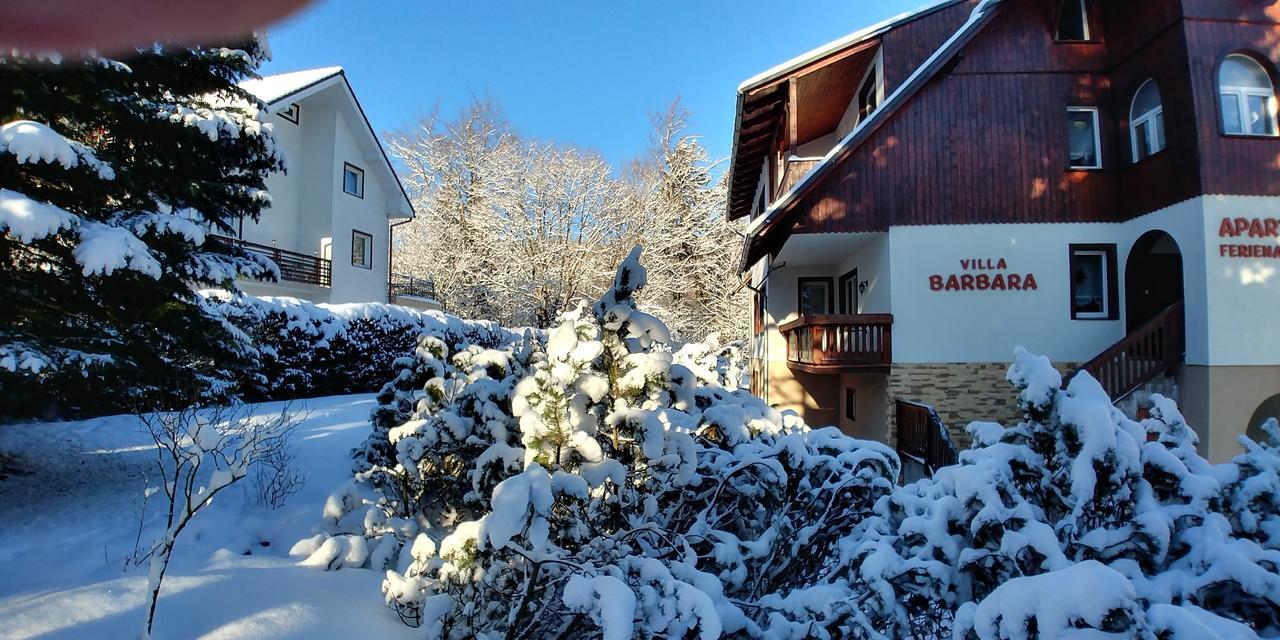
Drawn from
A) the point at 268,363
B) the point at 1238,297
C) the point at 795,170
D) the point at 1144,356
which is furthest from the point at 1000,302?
the point at 268,363

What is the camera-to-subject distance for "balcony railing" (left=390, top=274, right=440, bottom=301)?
92.3ft

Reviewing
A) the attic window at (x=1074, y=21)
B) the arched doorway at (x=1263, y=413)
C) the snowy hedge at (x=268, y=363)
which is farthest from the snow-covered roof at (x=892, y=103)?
the arched doorway at (x=1263, y=413)

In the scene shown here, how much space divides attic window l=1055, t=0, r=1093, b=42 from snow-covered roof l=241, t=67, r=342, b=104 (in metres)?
19.0

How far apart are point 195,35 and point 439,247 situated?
2994 cm

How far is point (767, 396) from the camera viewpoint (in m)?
15.0

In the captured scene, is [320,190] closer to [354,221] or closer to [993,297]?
[354,221]

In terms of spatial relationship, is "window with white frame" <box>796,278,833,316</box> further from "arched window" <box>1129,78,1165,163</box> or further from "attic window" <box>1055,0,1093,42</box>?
"attic window" <box>1055,0,1093,42</box>

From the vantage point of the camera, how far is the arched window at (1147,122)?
10945 mm

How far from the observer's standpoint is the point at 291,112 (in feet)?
67.2

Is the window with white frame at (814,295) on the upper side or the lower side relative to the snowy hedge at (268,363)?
upper

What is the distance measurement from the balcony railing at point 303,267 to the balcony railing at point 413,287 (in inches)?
250

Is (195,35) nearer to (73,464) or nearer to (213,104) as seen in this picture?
(213,104)

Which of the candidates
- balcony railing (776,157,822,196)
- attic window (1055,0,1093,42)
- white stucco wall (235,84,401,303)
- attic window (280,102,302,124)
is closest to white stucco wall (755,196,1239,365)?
balcony railing (776,157,822,196)

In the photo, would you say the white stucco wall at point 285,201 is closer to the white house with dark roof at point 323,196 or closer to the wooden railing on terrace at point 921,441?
the white house with dark roof at point 323,196
